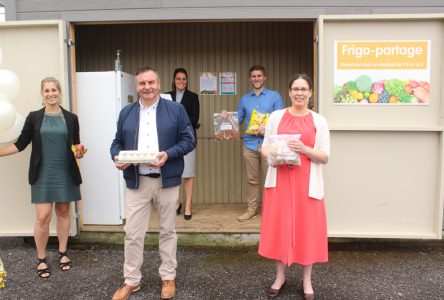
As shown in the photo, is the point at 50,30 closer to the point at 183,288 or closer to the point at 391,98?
the point at 183,288

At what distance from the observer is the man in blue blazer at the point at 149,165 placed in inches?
132

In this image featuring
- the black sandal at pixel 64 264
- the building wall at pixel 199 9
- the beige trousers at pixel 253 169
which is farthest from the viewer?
the beige trousers at pixel 253 169

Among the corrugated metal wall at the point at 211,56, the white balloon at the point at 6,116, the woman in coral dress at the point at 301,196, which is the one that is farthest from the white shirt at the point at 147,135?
the corrugated metal wall at the point at 211,56

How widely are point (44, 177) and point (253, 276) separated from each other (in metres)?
2.12

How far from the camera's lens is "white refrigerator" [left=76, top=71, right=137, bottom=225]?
4660 mm

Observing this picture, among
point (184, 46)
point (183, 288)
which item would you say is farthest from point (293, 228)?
point (184, 46)

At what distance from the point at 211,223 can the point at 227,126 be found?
1152 millimetres

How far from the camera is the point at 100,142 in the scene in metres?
4.70

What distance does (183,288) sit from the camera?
3.68 meters

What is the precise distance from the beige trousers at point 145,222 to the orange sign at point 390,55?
227 cm

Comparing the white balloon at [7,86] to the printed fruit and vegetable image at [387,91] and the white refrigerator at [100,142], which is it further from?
the printed fruit and vegetable image at [387,91]

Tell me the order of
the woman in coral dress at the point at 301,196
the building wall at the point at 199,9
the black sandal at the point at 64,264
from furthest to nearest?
the building wall at the point at 199,9 < the black sandal at the point at 64,264 < the woman in coral dress at the point at 301,196

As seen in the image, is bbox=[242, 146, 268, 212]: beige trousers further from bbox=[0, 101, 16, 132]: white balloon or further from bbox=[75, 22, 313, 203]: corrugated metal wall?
bbox=[0, 101, 16, 132]: white balloon

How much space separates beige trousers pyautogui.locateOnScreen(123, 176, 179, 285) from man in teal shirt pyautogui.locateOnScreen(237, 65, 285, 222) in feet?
5.32
